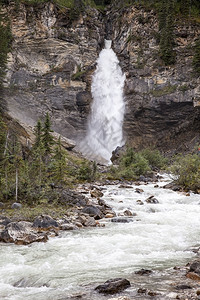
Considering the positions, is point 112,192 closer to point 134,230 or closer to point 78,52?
point 134,230

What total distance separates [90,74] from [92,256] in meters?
52.2

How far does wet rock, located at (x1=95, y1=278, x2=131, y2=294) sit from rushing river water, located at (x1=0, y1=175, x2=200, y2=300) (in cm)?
20

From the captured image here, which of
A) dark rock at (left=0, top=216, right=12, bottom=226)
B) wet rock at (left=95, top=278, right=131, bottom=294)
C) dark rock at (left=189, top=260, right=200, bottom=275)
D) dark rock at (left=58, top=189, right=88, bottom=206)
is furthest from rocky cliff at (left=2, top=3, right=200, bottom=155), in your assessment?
wet rock at (left=95, top=278, right=131, bottom=294)

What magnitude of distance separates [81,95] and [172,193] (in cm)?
3786

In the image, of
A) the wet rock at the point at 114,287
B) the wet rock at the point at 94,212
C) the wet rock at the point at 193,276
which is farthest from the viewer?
the wet rock at the point at 94,212

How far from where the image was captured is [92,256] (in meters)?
7.16

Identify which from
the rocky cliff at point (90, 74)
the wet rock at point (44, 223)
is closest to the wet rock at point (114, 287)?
the wet rock at point (44, 223)

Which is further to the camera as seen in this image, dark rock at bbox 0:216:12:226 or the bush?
the bush

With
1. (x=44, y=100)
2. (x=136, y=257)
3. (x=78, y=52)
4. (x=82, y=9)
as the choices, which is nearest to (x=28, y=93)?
(x=44, y=100)

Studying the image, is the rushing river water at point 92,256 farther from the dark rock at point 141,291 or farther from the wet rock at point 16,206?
the wet rock at point 16,206

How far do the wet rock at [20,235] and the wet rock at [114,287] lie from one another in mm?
4397

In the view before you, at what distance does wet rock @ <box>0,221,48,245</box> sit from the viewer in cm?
853

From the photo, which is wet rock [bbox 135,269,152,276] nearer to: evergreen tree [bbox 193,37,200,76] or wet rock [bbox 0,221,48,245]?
wet rock [bbox 0,221,48,245]

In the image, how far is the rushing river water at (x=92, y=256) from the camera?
17.4 ft
